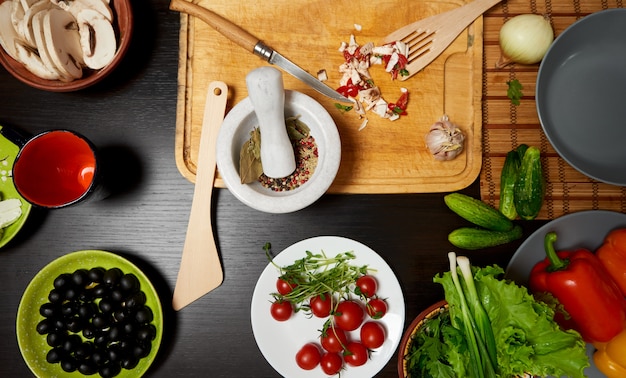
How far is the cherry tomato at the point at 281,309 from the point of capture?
3.61 ft

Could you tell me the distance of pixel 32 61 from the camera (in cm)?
105

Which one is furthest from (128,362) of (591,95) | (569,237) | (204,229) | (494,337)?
(591,95)

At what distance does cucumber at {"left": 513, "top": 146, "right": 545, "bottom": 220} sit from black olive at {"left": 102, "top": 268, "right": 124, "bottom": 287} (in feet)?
3.18

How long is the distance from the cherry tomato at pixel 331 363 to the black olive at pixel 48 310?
0.62m

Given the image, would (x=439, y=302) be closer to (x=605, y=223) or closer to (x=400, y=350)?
(x=400, y=350)

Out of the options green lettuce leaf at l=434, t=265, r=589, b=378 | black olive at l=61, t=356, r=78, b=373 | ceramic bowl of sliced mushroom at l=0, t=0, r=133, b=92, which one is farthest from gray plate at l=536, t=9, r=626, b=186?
black olive at l=61, t=356, r=78, b=373

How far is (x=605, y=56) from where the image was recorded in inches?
47.4

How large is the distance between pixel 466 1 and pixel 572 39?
28 centimetres

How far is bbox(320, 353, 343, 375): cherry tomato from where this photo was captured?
1.09 metres

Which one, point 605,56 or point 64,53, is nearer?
point 64,53

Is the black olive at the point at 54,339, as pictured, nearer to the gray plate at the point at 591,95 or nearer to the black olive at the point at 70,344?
the black olive at the point at 70,344

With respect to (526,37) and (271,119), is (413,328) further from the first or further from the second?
(526,37)

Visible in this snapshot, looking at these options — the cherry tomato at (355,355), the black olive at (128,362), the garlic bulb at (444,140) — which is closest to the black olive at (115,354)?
the black olive at (128,362)

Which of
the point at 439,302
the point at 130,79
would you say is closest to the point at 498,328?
the point at 439,302
